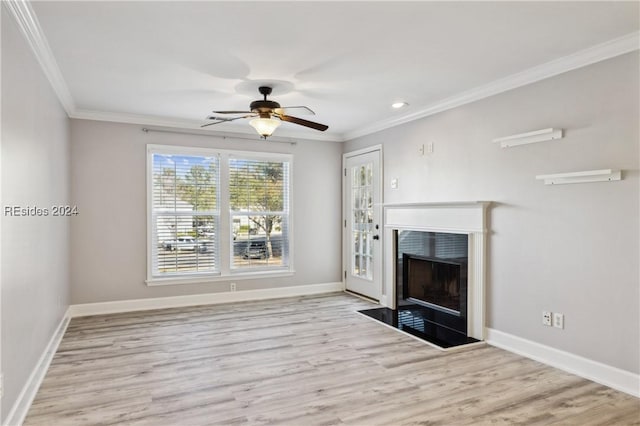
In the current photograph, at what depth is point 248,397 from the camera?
9.02ft

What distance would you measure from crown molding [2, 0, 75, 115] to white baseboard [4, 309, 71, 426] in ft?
7.44

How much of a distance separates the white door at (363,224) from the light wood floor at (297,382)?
1.47 meters

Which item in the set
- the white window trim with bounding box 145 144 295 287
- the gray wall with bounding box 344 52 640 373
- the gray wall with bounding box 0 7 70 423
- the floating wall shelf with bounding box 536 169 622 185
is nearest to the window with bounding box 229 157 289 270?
the white window trim with bounding box 145 144 295 287

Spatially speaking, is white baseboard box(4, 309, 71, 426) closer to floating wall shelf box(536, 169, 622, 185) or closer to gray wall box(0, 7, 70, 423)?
gray wall box(0, 7, 70, 423)

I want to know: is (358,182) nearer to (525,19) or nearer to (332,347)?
(332,347)

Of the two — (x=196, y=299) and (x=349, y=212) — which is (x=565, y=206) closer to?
(x=349, y=212)

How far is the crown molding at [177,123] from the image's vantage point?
488 centimetres

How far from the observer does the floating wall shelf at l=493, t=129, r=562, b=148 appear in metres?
3.28

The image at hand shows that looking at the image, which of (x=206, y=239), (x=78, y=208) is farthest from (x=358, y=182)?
(x=78, y=208)

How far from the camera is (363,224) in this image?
599cm

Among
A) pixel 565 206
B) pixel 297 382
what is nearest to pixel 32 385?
pixel 297 382

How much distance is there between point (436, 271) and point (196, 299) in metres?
3.22

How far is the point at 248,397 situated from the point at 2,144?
2127 millimetres

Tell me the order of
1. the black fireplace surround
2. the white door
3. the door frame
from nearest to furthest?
the black fireplace surround
the door frame
the white door
